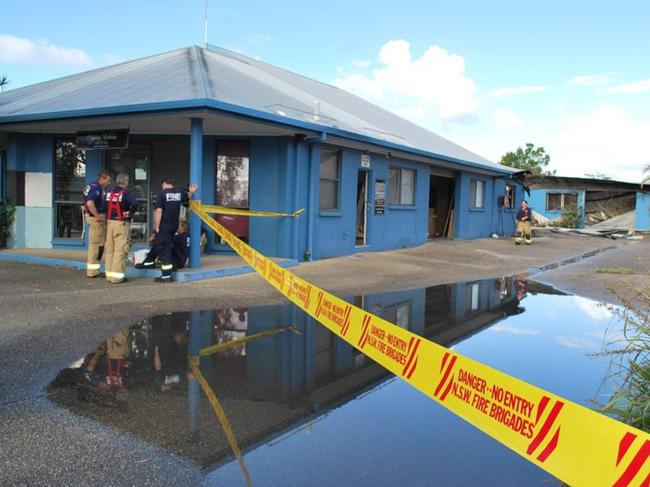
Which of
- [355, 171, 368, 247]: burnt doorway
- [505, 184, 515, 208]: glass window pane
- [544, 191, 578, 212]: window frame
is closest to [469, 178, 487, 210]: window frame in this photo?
[505, 184, 515, 208]: glass window pane

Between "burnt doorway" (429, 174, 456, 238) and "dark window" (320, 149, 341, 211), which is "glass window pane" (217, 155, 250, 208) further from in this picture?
"burnt doorway" (429, 174, 456, 238)

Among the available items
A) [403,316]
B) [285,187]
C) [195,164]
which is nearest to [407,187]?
[285,187]

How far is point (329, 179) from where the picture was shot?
13820 millimetres

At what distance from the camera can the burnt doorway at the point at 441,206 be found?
22.3 m

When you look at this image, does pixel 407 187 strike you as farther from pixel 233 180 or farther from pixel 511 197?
pixel 511 197

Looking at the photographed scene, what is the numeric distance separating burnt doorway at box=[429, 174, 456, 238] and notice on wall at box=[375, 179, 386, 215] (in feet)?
21.8

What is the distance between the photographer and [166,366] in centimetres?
521

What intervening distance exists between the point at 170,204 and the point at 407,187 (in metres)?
9.78

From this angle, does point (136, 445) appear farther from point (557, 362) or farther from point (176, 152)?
point (176, 152)

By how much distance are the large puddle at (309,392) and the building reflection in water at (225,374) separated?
0.6 inches

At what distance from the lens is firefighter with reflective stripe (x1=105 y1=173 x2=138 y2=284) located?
30.0 ft

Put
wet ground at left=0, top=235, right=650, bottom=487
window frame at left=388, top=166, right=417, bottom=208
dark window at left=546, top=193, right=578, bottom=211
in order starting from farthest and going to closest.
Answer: dark window at left=546, top=193, right=578, bottom=211 → window frame at left=388, top=166, right=417, bottom=208 → wet ground at left=0, top=235, right=650, bottom=487

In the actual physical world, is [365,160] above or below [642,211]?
above

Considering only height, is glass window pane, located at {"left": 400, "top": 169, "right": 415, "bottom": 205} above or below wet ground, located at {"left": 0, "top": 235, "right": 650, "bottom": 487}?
above
